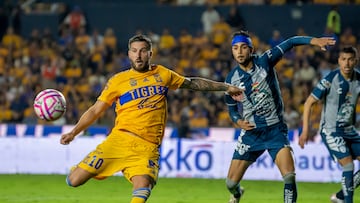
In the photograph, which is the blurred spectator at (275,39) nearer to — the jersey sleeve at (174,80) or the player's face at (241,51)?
the player's face at (241,51)

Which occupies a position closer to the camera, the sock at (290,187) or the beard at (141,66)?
the beard at (141,66)

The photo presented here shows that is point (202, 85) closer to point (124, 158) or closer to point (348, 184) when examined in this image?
point (124, 158)

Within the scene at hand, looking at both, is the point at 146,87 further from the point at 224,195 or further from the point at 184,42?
the point at 184,42

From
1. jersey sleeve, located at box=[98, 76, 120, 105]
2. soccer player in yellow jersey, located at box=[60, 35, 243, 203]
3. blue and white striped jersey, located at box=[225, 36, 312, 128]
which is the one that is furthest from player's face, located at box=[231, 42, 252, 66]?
jersey sleeve, located at box=[98, 76, 120, 105]

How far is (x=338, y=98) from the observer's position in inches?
436

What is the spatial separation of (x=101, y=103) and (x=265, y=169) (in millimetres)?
8306

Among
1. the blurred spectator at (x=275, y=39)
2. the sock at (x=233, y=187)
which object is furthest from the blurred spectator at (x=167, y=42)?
the sock at (x=233, y=187)

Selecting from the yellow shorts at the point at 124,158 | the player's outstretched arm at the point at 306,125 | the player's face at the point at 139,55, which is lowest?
the yellow shorts at the point at 124,158

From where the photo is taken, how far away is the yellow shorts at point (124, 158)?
9242mm

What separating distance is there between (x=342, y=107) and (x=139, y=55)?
10.3 ft

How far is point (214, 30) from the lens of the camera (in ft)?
78.3

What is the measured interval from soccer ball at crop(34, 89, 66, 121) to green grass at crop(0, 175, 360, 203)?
3.55m

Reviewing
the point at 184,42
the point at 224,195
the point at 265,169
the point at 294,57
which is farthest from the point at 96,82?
the point at 224,195

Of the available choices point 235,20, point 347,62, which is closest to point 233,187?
point 347,62
